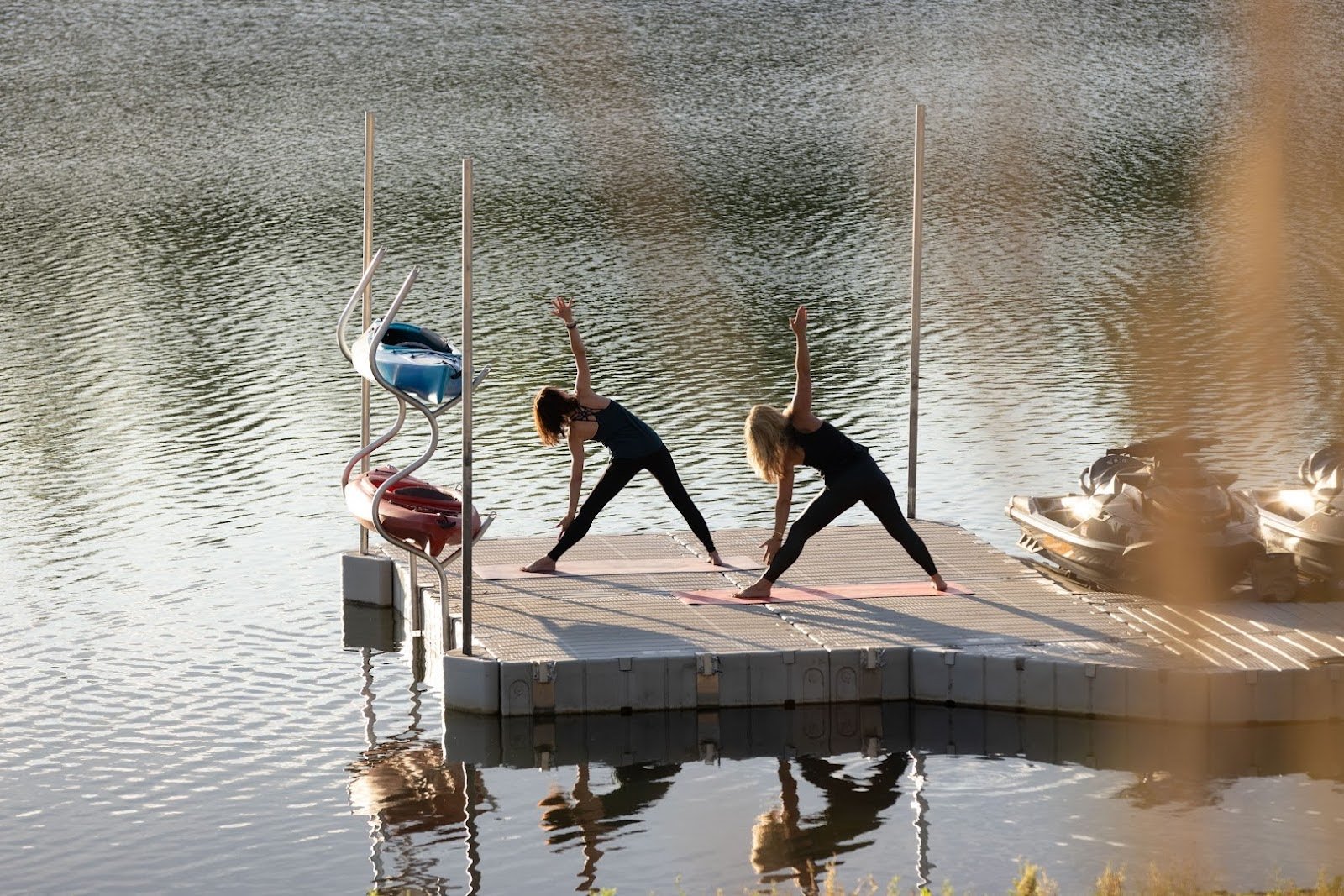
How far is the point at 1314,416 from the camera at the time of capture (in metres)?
24.0

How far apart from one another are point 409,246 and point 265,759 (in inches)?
943

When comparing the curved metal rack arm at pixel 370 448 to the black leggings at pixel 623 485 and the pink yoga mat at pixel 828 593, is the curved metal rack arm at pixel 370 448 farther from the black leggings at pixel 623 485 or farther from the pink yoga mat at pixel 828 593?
the pink yoga mat at pixel 828 593

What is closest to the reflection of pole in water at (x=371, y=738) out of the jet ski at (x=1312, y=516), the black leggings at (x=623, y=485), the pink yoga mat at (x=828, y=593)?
the black leggings at (x=623, y=485)

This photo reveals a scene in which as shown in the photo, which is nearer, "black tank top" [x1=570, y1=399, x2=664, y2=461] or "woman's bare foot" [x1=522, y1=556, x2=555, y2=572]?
"black tank top" [x1=570, y1=399, x2=664, y2=461]

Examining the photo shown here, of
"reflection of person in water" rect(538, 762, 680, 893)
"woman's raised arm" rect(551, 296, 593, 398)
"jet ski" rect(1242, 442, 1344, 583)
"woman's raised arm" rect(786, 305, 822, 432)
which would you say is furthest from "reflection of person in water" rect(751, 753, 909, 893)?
"jet ski" rect(1242, 442, 1344, 583)

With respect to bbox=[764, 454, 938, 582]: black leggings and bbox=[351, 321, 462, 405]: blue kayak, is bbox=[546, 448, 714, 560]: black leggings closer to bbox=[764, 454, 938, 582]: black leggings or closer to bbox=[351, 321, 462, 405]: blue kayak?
bbox=[764, 454, 938, 582]: black leggings

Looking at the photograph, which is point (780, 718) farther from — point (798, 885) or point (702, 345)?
point (702, 345)

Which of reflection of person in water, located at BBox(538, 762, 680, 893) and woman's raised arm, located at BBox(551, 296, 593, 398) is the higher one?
woman's raised arm, located at BBox(551, 296, 593, 398)

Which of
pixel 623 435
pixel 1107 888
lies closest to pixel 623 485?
Answer: pixel 623 435

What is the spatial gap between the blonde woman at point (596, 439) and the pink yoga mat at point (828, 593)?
0.65 meters

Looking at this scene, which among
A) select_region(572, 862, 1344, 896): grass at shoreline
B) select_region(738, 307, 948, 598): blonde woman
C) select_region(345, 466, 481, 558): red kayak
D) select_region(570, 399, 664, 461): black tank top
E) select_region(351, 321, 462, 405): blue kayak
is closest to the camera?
select_region(572, 862, 1344, 896): grass at shoreline

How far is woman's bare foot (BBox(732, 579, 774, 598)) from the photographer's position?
1512cm

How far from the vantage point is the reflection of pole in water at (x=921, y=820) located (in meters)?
11.5

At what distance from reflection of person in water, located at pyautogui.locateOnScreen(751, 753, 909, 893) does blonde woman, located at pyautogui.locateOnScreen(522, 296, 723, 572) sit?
116 inches
